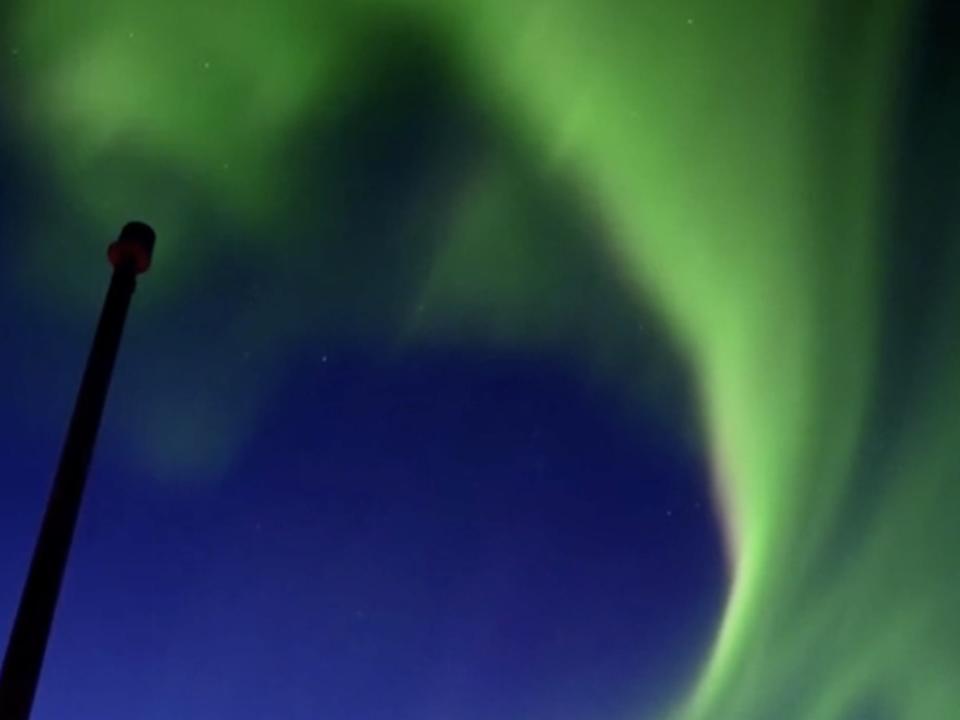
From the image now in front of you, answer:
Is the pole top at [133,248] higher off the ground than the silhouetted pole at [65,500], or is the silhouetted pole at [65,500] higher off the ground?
the pole top at [133,248]

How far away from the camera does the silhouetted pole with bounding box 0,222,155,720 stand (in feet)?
63.1

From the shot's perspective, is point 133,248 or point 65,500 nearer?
point 65,500

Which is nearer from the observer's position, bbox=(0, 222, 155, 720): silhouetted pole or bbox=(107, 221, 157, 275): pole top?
bbox=(0, 222, 155, 720): silhouetted pole

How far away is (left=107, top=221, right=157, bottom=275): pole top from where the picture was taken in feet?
84.9

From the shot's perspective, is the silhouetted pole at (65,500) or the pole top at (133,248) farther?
the pole top at (133,248)

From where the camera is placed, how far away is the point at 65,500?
2131cm

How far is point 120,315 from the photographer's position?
24.4m

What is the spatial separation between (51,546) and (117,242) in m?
7.99

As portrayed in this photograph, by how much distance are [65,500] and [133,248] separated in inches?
269

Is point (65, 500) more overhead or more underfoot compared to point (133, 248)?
more underfoot

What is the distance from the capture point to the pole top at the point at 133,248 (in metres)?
25.9

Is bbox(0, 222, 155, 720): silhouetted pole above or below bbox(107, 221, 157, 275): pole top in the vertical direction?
below

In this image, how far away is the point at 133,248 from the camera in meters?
25.9

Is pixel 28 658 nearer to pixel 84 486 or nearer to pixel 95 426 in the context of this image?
pixel 84 486
